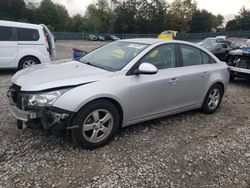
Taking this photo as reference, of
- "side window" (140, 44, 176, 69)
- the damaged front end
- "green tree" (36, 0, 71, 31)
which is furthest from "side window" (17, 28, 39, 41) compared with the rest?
"green tree" (36, 0, 71, 31)

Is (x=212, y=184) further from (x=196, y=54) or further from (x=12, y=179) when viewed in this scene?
(x=196, y=54)

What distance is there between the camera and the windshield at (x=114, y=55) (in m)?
4.23

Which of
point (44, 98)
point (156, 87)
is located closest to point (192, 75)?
point (156, 87)

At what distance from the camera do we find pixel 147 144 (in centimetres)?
408

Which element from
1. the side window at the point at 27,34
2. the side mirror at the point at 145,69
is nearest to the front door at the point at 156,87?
the side mirror at the point at 145,69

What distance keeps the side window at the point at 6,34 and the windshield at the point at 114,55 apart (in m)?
5.18

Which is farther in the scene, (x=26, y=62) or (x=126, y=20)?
(x=126, y=20)

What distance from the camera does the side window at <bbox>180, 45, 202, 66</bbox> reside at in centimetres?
492

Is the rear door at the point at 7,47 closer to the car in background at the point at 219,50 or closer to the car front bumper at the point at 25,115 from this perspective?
the car front bumper at the point at 25,115

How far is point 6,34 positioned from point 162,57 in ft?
21.1

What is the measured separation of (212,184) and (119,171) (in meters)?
1.12

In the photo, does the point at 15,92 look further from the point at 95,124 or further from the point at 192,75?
the point at 192,75

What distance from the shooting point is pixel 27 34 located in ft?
30.6

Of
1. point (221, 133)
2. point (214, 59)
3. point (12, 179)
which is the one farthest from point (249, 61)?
point (12, 179)
